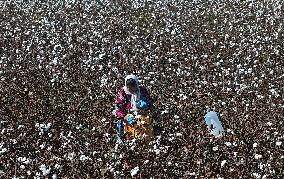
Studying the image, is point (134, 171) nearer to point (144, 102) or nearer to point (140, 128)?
point (140, 128)

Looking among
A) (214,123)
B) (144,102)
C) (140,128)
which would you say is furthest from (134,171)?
(214,123)

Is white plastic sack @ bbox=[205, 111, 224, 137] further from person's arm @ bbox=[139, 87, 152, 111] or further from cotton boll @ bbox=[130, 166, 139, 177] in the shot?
cotton boll @ bbox=[130, 166, 139, 177]

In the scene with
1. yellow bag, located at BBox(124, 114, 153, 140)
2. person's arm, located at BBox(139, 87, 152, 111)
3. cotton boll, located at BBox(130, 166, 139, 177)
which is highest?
person's arm, located at BBox(139, 87, 152, 111)

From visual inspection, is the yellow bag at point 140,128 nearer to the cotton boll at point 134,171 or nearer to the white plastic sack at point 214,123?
the white plastic sack at point 214,123

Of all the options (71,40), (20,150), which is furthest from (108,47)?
(20,150)

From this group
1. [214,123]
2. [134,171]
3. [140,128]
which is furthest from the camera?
[214,123]

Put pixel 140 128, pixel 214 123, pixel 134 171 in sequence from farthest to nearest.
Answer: pixel 214 123
pixel 140 128
pixel 134 171

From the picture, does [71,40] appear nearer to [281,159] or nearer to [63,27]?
[63,27]

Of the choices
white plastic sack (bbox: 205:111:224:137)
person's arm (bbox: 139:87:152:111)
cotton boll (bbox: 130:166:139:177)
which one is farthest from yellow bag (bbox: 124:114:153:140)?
cotton boll (bbox: 130:166:139:177)
